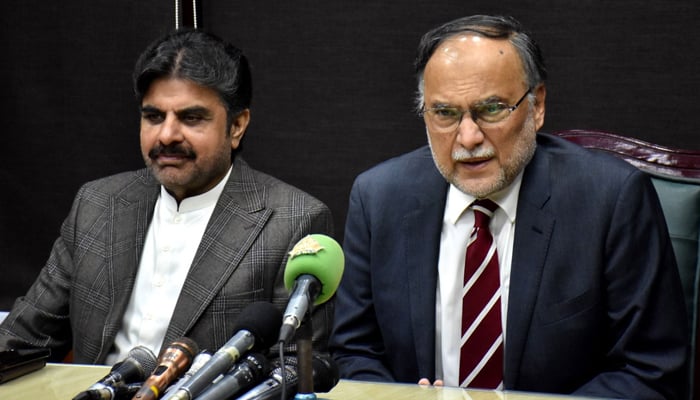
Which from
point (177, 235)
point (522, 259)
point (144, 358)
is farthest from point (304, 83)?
point (144, 358)

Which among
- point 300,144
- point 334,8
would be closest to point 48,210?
point 300,144

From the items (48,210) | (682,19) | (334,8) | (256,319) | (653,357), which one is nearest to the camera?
(256,319)

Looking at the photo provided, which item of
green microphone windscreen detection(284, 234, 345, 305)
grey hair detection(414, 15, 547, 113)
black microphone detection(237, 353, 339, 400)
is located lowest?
black microphone detection(237, 353, 339, 400)

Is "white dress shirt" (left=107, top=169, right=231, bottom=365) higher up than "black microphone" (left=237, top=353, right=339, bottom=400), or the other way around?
"black microphone" (left=237, top=353, right=339, bottom=400)

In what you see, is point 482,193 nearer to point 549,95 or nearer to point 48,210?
point 549,95

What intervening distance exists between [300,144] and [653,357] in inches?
→ 67.5

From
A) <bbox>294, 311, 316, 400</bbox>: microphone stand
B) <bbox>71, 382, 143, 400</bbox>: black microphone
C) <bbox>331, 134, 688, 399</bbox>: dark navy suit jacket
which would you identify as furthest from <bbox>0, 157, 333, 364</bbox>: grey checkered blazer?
<bbox>294, 311, 316, 400</bbox>: microphone stand

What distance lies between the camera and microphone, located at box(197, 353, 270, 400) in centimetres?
146

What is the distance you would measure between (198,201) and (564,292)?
1.07 metres

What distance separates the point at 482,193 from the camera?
225 cm

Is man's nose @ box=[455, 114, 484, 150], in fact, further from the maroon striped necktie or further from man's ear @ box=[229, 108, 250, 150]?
man's ear @ box=[229, 108, 250, 150]

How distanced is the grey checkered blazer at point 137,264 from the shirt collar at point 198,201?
46 mm

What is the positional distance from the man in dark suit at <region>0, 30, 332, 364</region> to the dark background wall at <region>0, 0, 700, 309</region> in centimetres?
75

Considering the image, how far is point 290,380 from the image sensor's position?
5.23 feet
